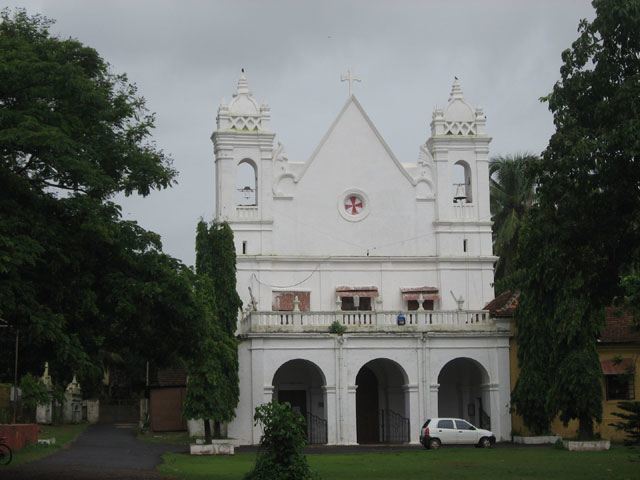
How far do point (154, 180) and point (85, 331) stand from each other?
358cm

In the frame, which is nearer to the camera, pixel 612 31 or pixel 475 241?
pixel 612 31

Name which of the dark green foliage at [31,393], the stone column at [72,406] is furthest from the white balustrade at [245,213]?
the stone column at [72,406]

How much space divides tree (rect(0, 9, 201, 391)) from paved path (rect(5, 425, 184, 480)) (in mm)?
2772

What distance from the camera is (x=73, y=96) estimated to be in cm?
2302

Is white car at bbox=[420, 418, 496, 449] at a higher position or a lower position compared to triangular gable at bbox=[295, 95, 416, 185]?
lower

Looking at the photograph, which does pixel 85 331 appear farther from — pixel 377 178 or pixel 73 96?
pixel 377 178

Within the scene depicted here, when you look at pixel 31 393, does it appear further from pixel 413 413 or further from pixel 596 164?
pixel 596 164

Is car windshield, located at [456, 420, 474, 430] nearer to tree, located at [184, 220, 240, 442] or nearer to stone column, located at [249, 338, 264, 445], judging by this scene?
stone column, located at [249, 338, 264, 445]

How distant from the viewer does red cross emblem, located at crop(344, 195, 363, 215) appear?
4991 cm

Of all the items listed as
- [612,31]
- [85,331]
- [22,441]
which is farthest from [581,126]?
[22,441]

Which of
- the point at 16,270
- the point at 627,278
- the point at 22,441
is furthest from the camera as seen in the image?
the point at 22,441

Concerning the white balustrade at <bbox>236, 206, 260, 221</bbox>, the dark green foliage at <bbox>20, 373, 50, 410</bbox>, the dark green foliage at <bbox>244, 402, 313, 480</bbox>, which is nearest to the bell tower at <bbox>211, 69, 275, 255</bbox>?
the white balustrade at <bbox>236, 206, 260, 221</bbox>

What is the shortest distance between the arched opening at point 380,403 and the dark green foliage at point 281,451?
25.2 metres

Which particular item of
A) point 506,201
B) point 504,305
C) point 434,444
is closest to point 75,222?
point 434,444
